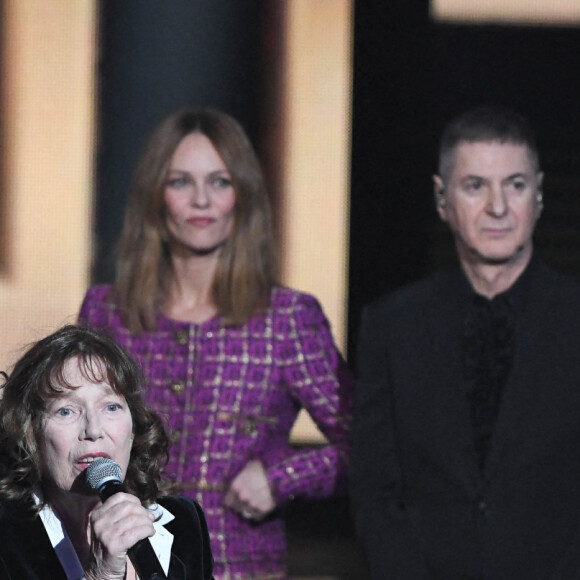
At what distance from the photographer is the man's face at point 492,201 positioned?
3660mm

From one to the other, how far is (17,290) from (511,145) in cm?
174

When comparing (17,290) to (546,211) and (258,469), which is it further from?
(546,211)

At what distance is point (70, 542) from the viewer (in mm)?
2594

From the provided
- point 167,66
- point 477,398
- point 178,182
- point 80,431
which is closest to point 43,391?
point 80,431

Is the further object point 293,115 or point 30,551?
point 293,115

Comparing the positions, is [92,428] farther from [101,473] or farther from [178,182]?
[178,182]

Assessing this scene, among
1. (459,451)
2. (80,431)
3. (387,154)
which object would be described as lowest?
(459,451)

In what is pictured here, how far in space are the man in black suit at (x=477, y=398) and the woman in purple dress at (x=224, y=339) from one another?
0.24 meters

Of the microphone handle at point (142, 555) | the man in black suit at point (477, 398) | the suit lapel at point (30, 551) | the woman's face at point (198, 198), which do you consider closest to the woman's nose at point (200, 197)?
the woman's face at point (198, 198)

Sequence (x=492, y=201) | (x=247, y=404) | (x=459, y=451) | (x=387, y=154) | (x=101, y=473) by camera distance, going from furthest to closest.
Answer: (x=387, y=154) < (x=247, y=404) < (x=492, y=201) < (x=459, y=451) < (x=101, y=473)

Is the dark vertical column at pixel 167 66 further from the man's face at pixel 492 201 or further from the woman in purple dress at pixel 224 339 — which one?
the man's face at pixel 492 201

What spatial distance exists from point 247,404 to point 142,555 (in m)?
1.55

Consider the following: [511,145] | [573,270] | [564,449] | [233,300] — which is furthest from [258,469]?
[573,270]

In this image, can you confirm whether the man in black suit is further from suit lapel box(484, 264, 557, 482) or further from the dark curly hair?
the dark curly hair
